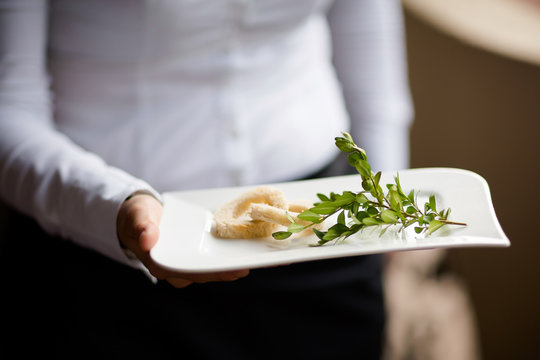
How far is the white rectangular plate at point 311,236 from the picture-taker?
424 millimetres

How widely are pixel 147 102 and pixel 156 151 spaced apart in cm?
7

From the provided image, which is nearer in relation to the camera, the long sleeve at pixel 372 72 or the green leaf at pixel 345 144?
the green leaf at pixel 345 144

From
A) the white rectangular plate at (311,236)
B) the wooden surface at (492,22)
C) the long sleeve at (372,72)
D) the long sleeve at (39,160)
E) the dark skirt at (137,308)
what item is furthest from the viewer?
the wooden surface at (492,22)

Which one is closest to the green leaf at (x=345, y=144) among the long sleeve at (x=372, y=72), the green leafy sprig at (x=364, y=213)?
the green leafy sprig at (x=364, y=213)

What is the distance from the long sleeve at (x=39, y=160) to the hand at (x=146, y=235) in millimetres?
24

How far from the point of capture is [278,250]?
467 mm

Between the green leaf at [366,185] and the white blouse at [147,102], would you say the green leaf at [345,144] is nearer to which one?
the green leaf at [366,185]

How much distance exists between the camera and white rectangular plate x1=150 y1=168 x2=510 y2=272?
0.42 m

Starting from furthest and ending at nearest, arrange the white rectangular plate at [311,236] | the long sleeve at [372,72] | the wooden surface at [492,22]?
the wooden surface at [492,22], the long sleeve at [372,72], the white rectangular plate at [311,236]

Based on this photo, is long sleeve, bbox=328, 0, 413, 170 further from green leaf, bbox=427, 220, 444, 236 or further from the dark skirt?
green leaf, bbox=427, 220, 444, 236

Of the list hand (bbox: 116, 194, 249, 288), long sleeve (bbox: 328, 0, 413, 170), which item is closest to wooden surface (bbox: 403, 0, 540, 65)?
long sleeve (bbox: 328, 0, 413, 170)

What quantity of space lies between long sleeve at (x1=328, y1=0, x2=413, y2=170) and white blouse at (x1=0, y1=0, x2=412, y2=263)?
12cm

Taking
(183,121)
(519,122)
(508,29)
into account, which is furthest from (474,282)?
(183,121)

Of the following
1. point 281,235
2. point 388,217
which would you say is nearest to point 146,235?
point 281,235
